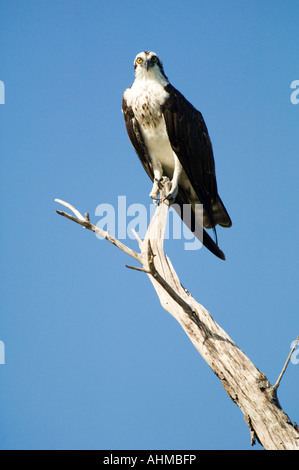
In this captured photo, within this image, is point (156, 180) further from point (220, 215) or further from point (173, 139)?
point (220, 215)

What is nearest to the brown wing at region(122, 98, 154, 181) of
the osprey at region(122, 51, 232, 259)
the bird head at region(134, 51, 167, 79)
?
the osprey at region(122, 51, 232, 259)

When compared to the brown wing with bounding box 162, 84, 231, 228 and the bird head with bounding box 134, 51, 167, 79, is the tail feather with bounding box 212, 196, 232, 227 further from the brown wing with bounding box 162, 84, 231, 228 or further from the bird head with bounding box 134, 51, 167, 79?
the bird head with bounding box 134, 51, 167, 79

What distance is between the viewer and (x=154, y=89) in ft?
19.6

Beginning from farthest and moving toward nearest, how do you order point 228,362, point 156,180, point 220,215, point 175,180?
point 220,215
point 156,180
point 175,180
point 228,362

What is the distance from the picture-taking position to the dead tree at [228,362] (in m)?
3.79

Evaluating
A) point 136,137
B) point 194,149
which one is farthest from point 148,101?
point 194,149

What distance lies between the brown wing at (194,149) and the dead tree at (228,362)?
162 centimetres

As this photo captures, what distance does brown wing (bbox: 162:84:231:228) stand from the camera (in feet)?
19.4

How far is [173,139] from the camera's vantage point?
19.5ft

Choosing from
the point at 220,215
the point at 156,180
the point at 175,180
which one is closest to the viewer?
the point at 175,180

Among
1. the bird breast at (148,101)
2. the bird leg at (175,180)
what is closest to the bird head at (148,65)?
the bird breast at (148,101)

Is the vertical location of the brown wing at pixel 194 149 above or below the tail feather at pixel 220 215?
above

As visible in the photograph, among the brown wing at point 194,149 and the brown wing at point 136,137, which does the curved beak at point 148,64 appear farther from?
the brown wing at point 136,137

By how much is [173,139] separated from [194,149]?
312 millimetres
